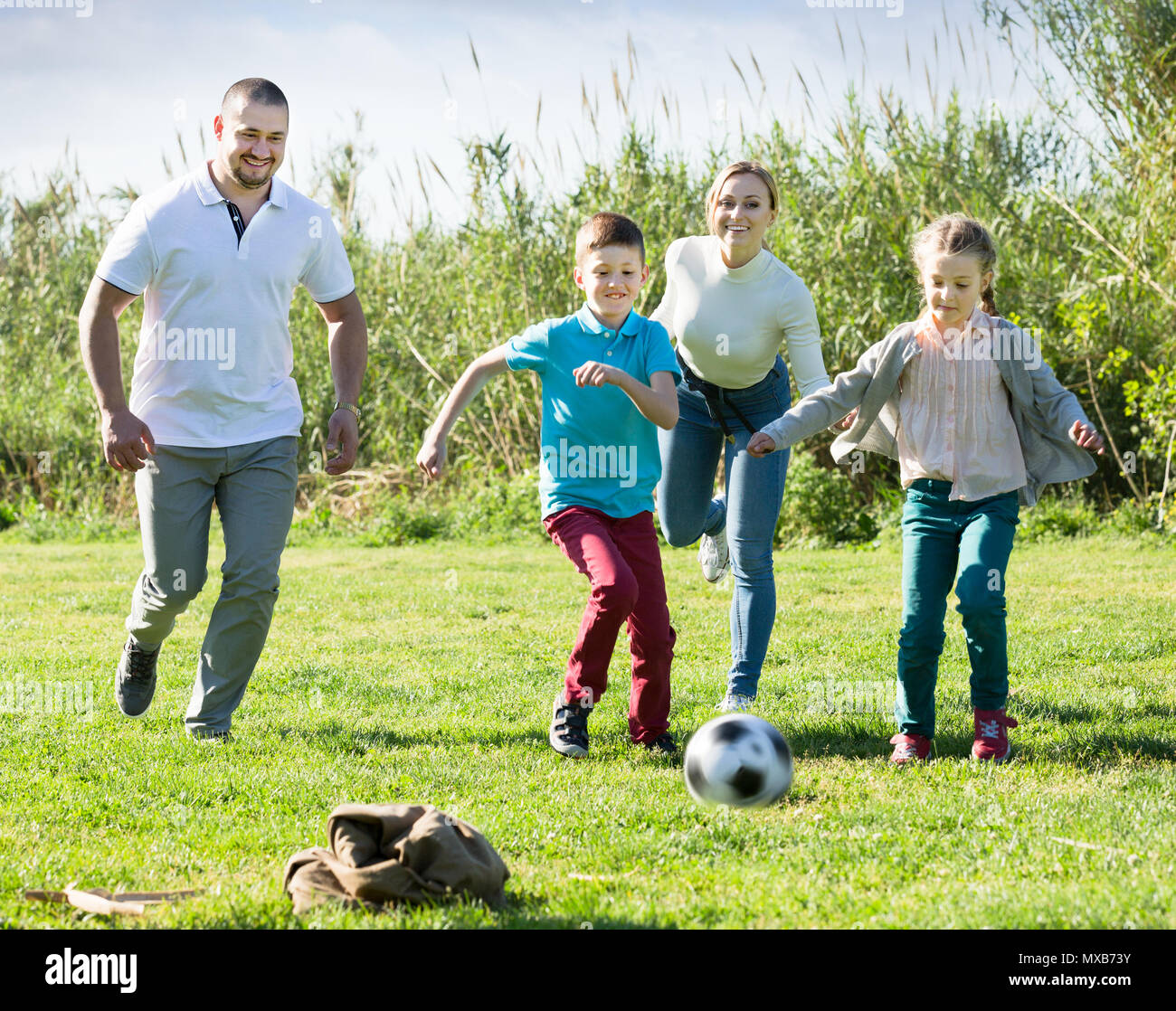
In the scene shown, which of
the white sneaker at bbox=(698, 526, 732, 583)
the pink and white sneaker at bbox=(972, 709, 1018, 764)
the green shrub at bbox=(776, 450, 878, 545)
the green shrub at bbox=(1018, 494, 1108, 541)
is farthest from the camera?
the green shrub at bbox=(776, 450, 878, 545)

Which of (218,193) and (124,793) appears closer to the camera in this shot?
(124,793)

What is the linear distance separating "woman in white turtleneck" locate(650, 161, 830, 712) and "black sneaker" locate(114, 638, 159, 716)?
2304 millimetres

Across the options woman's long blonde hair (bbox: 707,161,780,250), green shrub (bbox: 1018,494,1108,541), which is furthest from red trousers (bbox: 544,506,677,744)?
green shrub (bbox: 1018,494,1108,541)

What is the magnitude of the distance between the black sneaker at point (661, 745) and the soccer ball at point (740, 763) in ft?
2.60

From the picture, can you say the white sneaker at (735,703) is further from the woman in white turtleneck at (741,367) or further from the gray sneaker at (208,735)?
the gray sneaker at (208,735)

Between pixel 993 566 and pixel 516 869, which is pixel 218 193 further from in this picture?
pixel 993 566

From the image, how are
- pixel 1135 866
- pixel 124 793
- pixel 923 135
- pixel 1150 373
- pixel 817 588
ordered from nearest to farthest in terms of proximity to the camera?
pixel 1135 866
pixel 124 793
pixel 817 588
pixel 1150 373
pixel 923 135

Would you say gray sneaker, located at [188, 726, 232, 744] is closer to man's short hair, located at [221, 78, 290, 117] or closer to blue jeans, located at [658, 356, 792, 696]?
blue jeans, located at [658, 356, 792, 696]

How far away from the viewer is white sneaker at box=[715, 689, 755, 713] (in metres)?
5.12

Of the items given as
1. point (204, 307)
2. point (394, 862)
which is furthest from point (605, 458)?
point (394, 862)

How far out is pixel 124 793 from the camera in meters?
4.11
